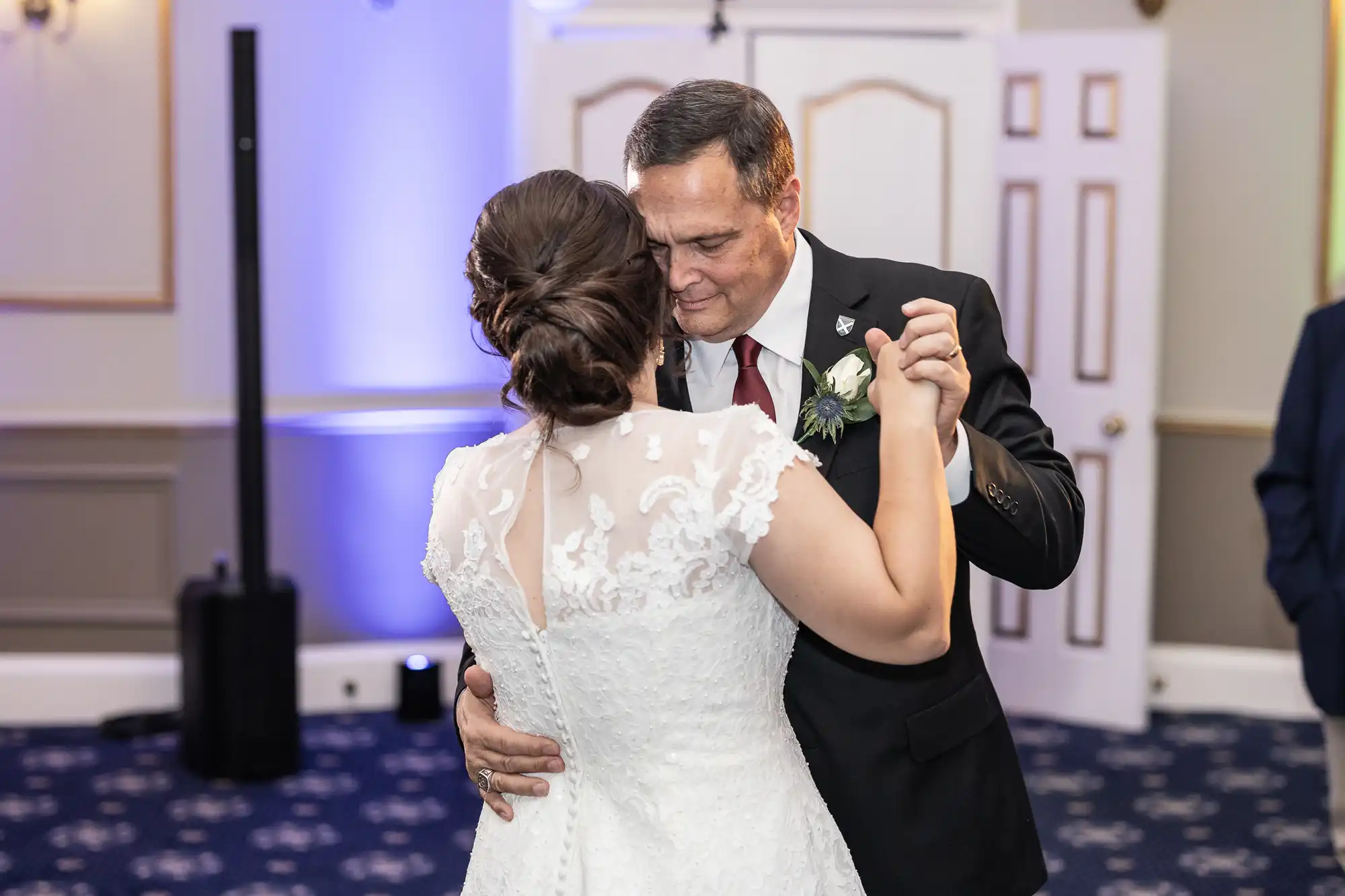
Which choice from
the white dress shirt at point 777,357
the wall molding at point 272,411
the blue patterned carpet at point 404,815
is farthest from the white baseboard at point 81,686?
the white dress shirt at point 777,357

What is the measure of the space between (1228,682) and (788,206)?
4.07m

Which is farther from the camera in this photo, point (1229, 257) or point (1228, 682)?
point (1228, 682)

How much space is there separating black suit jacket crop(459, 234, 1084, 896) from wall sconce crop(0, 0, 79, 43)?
13.4 ft

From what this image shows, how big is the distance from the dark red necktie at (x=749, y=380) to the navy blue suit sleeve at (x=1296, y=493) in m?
1.98

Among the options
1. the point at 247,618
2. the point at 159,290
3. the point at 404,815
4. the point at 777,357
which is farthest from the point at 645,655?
the point at 159,290

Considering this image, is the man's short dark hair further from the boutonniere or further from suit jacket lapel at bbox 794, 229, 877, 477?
the boutonniere

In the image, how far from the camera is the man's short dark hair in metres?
2.00

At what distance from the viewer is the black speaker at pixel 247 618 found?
4648 millimetres

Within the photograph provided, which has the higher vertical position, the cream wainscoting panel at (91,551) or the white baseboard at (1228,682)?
the cream wainscoting panel at (91,551)

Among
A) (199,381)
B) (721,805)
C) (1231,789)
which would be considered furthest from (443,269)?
(721,805)

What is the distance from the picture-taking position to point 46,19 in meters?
5.21

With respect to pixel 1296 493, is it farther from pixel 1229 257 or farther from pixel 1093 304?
pixel 1229 257

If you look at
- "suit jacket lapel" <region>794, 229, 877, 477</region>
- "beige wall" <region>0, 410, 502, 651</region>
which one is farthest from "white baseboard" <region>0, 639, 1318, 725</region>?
"suit jacket lapel" <region>794, 229, 877, 477</region>

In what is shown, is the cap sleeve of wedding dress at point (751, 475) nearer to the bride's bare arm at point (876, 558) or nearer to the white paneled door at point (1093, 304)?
the bride's bare arm at point (876, 558)
